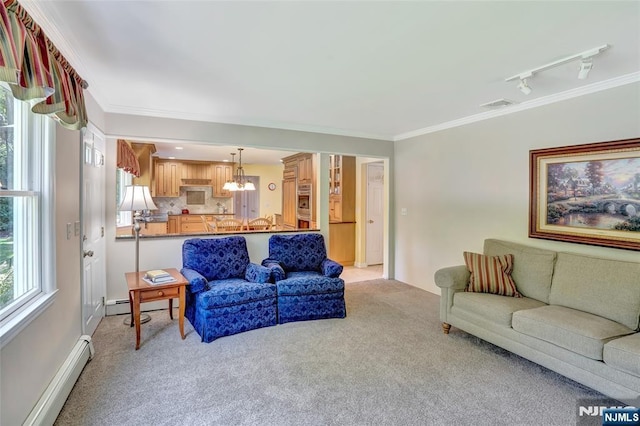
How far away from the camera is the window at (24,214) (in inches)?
66.2

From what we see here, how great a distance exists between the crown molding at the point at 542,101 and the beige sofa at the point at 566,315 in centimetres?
153

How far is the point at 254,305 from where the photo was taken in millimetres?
3430

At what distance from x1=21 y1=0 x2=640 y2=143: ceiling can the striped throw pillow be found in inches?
66.7

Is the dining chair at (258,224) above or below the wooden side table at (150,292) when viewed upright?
above

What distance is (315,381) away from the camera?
2492 millimetres

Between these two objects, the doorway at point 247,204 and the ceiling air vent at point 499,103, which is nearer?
the ceiling air vent at point 499,103

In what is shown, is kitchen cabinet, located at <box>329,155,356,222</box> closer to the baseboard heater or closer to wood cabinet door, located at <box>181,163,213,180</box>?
wood cabinet door, located at <box>181,163,213,180</box>

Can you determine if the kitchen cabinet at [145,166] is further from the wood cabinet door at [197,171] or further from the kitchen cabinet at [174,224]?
the kitchen cabinet at [174,224]

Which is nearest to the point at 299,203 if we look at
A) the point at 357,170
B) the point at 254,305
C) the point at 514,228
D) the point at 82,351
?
the point at 357,170

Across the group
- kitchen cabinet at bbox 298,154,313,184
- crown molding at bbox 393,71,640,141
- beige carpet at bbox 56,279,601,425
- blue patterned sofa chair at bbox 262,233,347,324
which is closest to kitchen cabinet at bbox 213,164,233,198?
kitchen cabinet at bbox 298,154,313,184

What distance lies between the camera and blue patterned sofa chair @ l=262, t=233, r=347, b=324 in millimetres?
3641

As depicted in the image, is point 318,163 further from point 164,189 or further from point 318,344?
point 164,189

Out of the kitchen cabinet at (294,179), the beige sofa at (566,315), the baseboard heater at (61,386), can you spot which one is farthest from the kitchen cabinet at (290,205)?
the baseboard heater at (61,386)

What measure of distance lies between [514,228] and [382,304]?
5.98ft
